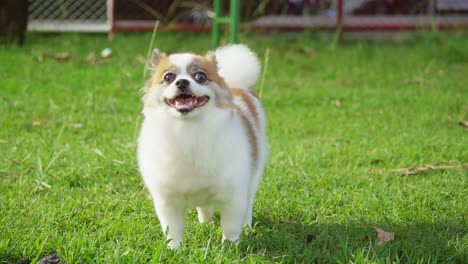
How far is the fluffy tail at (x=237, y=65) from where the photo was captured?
12.9 feet

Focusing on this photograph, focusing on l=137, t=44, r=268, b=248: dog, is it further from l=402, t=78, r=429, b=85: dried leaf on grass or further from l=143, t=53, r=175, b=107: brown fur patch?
l=402, t=78, r=429, b=85: dried leaf on grass

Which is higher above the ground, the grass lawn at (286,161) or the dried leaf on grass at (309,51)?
the grass lawn at (286,161)

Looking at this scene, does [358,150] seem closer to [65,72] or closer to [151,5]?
[65,72]

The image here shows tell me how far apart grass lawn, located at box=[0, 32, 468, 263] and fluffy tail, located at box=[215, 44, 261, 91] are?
66 centimetres

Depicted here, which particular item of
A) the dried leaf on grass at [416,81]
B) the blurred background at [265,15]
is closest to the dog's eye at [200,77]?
the dried leaf on grass at [416,81]

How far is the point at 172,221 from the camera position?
3.36 meters

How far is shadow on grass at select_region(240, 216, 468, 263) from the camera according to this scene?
3199mm

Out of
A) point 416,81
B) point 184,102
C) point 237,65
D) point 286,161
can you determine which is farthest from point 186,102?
point 416,81

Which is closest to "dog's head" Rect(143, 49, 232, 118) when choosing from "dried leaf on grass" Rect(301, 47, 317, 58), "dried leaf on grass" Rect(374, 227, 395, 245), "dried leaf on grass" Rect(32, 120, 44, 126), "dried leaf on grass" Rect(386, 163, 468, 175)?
"dried leaf on grass" Rect(374, 227, 395, 245)

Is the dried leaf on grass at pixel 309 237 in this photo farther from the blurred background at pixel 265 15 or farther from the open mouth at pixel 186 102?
the blurred background at pixel 265 15

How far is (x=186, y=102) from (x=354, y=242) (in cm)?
100

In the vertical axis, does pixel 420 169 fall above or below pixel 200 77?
below

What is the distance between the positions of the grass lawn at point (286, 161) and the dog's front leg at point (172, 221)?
0.33ft

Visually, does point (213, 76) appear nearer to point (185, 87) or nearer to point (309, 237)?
point (185, 87)
